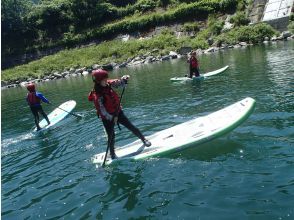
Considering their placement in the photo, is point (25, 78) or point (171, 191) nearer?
point (171, 191)

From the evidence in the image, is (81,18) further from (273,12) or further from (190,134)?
(190,134)

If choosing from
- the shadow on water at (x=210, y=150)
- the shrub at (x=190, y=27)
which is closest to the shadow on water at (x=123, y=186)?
the shadow on water at (x=210, y=150)

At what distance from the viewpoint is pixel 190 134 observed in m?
11.4

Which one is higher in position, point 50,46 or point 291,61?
point 291,61

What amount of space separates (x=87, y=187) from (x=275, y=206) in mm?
4763

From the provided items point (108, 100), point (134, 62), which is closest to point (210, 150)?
point (108, 100)

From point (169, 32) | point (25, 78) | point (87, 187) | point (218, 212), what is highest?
point (218, 212)

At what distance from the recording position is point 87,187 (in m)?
10.0

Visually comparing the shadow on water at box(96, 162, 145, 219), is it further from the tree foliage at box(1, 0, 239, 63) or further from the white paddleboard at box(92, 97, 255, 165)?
the tree foliage at box(1, 0, 239, 63)

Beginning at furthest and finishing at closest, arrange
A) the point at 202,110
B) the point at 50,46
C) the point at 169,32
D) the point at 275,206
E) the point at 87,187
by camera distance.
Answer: the point at 50,46 < the point at 169,32 < the point at 202,110 < the point at 87,187 < the point at 275,206

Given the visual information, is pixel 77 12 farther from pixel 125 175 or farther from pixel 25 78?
pixel 125 175

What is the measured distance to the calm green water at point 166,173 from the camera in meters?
7.90

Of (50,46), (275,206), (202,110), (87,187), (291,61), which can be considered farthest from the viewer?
(50,46)

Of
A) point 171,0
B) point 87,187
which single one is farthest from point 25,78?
point 87,187
